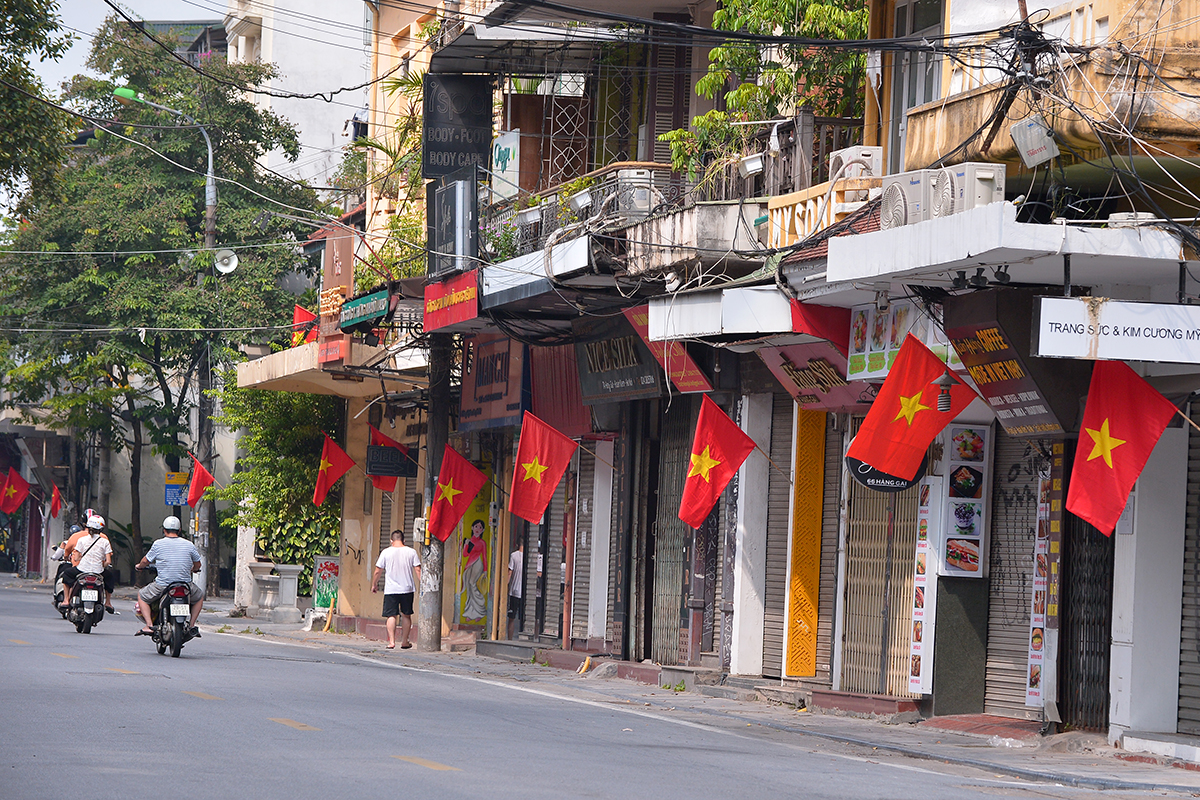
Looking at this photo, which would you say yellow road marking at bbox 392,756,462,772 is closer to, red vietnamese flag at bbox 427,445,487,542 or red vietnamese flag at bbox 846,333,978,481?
red vietnamese flag at bbox 846,333,978,481

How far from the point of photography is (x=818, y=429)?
1805 centimetres

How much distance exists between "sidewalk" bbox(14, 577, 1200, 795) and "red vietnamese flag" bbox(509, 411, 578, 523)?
2163mm

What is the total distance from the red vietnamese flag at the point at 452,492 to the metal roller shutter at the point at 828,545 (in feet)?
25.2

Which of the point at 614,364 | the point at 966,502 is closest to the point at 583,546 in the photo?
the point at 614,364

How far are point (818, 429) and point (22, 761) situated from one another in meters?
10.7

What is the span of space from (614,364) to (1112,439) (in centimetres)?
981

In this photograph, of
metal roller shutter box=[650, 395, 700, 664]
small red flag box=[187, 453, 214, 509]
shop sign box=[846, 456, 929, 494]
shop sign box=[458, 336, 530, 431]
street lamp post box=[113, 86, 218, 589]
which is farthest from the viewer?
street lamp post box=[113, 86, 218, 589]

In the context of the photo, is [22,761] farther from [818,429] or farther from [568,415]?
[568,415]

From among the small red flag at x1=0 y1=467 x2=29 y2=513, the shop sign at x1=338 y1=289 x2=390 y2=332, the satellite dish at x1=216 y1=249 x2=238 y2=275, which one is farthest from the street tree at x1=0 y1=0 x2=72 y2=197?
the small red flag at x1=0 y1=467 x2=29 y2=513

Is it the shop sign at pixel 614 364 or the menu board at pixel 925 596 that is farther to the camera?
the shop sign at pixel 614 364

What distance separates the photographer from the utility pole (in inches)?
960

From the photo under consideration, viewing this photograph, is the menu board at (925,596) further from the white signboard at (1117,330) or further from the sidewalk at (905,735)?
the white signboard at (1117,330)

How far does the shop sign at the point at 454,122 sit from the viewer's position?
921 inches

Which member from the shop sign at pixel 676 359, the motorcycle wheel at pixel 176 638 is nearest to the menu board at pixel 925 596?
the shop sign at pixel 676 359
